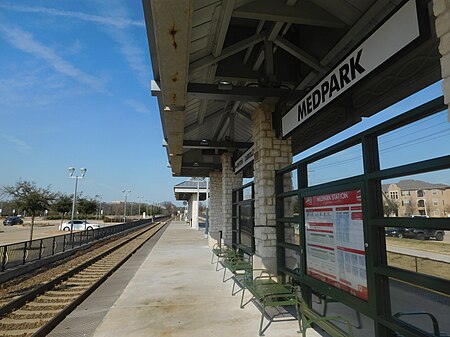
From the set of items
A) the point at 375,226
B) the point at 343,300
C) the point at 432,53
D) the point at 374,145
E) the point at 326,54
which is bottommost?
the point at 343,300

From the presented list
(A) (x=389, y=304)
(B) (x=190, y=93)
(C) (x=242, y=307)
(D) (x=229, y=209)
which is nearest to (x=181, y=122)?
(B) (x=190, y=93)

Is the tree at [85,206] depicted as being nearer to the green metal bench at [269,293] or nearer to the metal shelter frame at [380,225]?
the green metal bench at [269,293]

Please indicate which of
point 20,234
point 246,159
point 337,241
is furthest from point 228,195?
point 20,234

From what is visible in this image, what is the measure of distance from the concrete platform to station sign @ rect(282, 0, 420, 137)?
3298 millimetres

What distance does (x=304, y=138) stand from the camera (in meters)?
8.30

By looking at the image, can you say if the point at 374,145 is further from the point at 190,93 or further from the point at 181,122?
the point at 181,122

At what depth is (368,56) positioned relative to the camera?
3297mm

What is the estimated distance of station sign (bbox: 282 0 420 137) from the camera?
2.72m

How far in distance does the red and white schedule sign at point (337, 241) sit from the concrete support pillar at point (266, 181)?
1.52 m

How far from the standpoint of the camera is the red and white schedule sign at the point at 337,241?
331 centimetres

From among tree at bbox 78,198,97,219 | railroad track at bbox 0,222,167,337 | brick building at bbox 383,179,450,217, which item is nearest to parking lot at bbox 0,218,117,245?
tree at bbox 78,198,97,219

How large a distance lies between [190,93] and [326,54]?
2.53 meters

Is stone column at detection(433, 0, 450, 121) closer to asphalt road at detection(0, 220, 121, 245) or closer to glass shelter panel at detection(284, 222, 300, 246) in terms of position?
glass shelter panel at detection(284, 222, 300, 246)

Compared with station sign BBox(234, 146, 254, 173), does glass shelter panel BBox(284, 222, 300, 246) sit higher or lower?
lower
